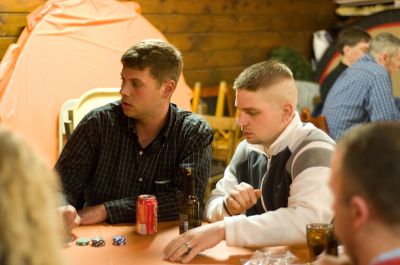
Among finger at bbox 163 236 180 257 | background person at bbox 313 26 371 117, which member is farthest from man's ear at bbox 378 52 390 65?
finger at bbox 163 236 180 257

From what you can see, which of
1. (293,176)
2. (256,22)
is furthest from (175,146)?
(256,22)

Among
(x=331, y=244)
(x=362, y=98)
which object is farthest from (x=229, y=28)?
(x=331, y=244)

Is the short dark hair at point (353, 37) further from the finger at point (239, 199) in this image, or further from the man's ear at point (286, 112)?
the finger at point (239, 199)

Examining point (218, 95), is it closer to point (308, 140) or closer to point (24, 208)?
point (308, 140)

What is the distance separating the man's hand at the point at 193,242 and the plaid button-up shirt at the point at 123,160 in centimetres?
54

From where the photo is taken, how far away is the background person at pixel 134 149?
235 centimetres

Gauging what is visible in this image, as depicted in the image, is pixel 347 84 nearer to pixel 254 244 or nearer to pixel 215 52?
pixel 215 52

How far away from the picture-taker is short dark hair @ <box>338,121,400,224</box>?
1043 millimetres

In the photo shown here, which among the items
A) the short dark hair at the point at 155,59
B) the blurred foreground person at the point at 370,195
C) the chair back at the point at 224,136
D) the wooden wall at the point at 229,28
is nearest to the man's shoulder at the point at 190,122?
the short dark hair at the point at 155,59

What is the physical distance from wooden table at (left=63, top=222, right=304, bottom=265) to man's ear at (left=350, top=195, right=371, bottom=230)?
0.70 meters

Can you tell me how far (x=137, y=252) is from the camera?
179cm

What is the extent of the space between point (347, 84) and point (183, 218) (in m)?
2.62

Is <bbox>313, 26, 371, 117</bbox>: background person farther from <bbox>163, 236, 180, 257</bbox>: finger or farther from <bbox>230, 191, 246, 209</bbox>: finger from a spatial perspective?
<bbox>163, 236, 180, 257</bbox>: finger

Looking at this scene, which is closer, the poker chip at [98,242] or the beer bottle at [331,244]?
the beer bottle at [331,244]
